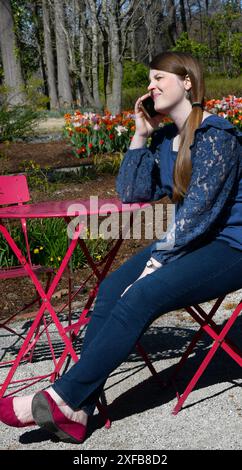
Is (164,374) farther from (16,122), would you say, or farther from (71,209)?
(16,122)

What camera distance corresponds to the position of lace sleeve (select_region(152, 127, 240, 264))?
2.70m

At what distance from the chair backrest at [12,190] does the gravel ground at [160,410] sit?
0.83 meters

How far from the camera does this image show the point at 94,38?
13.6m

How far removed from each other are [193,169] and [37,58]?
36558 millimetres

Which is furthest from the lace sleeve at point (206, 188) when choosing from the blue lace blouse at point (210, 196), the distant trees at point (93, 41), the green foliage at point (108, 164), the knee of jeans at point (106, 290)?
the distant trees at point (93, 41)

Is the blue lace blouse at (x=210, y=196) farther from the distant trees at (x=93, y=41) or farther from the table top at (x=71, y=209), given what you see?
the distant trees at (x=93, y=41)

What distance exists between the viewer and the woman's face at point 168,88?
2.89 metres

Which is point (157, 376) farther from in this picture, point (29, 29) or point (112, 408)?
point (29, 29)

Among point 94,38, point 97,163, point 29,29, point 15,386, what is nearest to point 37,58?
point 29,29

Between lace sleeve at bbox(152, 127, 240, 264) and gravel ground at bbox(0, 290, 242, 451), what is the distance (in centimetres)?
66

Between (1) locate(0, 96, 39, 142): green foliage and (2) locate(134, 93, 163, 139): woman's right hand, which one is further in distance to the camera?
(1) locate(0, 96, 39, 142): green foliage

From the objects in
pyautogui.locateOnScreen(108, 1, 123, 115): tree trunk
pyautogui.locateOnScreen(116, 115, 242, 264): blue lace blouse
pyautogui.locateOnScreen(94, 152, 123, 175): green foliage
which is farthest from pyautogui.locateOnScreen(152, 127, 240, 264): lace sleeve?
pyautogui.locateOnScreen(108, 1, 123, 115): tree trunk

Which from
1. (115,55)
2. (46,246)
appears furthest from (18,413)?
(115,55)

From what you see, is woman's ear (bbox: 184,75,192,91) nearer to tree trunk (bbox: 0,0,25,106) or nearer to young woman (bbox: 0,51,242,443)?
young woman (bbox: 0,51,242,443)
